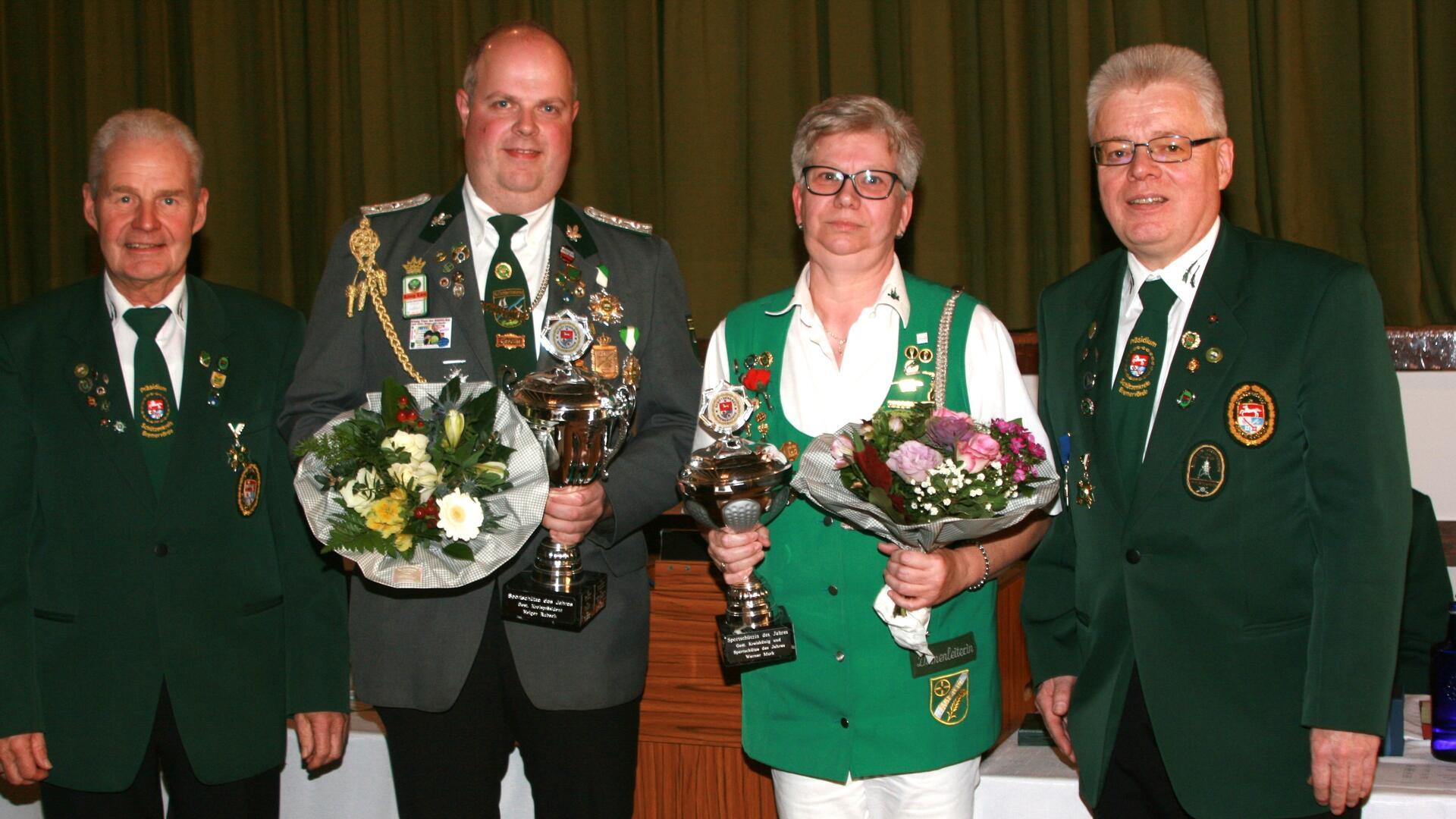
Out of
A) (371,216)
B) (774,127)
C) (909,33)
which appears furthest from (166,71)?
(371,216)

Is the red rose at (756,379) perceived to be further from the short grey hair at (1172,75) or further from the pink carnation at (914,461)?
the short grey hair at (1172,75)

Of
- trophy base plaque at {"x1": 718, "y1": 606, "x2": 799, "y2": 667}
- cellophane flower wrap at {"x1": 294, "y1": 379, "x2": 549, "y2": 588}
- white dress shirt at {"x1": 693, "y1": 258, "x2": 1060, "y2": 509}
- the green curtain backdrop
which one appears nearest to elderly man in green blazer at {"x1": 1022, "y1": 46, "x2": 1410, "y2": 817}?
white dress shirt at {"x1": 693, "y1": 258, "x2": 1060, "y2": 509}

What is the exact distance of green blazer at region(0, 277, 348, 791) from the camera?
2.54 m

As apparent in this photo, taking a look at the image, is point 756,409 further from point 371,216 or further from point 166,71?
point 166,71

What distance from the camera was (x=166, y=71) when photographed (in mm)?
5742

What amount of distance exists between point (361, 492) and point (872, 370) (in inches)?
38.0

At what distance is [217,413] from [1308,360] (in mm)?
2125

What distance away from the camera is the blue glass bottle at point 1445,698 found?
257 centimetres

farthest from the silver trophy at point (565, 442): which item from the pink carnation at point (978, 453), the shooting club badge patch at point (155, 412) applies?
the shooting club badge patch at point (155, 412)

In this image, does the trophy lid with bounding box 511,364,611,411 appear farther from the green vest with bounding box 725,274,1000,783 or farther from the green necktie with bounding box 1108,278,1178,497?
the green necktie with bounding box 1108,278,1178,497

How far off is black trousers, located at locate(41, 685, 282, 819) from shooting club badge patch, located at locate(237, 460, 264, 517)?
400 mm

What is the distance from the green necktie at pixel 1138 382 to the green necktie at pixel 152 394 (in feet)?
6.23

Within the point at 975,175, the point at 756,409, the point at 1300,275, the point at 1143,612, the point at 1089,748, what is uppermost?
the point at 975,175

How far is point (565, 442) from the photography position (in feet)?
7.64
